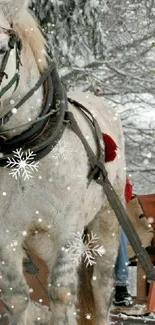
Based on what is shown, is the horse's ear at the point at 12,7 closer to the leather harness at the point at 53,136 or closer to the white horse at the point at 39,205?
the white horse at the point at 39,205

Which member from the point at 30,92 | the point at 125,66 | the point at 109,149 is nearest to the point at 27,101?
the point at 30,92

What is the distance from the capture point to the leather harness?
179 inches

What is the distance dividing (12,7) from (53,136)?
817 millimetres

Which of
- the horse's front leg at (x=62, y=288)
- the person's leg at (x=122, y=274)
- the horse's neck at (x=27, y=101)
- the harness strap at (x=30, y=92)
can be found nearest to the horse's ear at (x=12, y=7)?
the horse's neck at (x=27, y=101)

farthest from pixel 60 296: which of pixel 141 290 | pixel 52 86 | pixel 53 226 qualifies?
pixel 141 290

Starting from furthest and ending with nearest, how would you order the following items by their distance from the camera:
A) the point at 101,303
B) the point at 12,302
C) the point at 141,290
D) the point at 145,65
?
1. the point at 145,65
2. the point at 141,290
3. the point at 101,303
4. the point at 12,302

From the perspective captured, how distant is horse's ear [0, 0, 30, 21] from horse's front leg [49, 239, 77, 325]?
138 cm

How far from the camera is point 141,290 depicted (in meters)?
7.57

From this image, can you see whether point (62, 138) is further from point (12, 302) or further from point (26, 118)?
point (12, 302)

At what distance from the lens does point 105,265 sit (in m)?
5.89

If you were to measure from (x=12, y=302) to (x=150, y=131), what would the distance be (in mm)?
14300

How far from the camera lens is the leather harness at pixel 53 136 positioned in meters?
4.55

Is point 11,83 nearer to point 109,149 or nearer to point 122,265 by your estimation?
point 109,149

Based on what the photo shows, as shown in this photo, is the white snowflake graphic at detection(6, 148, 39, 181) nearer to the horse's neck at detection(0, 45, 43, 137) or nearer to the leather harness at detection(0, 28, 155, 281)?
the leather harness at detection(0, 28, 155, 281)
